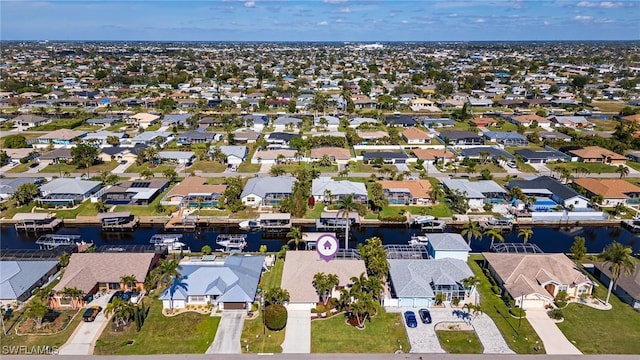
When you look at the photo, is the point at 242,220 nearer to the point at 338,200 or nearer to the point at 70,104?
the point at 338,200

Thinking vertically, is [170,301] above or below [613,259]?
below

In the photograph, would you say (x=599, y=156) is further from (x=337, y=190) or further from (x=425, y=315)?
(x=425, y=315)

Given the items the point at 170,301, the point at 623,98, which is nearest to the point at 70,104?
the point at 170,301

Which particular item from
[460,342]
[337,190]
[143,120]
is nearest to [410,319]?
[460,342]

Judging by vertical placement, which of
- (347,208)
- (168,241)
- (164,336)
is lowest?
(164,336)

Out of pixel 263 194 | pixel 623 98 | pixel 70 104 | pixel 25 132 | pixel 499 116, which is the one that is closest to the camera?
pixel 263 194

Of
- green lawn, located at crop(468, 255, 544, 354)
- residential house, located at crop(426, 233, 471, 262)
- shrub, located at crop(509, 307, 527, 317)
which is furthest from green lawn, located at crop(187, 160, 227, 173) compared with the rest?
shrub, located at crop(509, 307, 527, 317)

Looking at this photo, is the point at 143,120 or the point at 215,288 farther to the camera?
the point at 143,120
